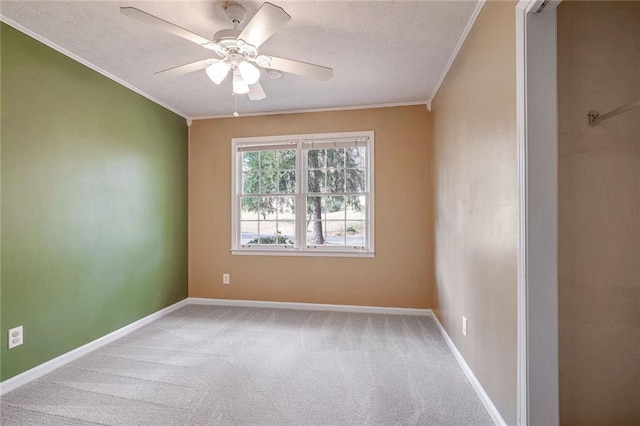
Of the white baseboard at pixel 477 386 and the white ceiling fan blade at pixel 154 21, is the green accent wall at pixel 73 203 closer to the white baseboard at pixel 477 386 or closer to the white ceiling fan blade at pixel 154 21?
the white ceiling fan blade at pixel 154 21

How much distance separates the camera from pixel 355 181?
3.85 meters

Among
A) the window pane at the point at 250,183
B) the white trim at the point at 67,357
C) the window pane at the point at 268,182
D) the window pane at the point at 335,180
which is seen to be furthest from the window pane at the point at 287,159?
the white trim at the point at 67,357

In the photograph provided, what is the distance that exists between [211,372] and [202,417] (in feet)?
1.71

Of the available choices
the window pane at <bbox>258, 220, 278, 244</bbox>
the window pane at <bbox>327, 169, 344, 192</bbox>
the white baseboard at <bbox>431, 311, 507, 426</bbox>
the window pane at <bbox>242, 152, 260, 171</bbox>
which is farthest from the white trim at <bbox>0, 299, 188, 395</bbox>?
the white baseboard at <bbox>431, 311, 507, 426</bbox>

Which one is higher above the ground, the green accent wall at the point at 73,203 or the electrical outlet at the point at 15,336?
the green accent wall at the point at 73,203

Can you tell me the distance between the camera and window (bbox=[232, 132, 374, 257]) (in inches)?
151

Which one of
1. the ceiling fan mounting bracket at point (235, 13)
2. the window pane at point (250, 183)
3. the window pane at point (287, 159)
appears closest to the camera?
the ceiling fan mounting bracket at point (235, 13)

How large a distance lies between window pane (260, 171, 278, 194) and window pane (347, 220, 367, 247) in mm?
1098

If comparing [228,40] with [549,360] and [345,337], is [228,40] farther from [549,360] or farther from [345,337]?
[345,337]

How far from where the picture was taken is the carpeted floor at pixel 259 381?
1.83 m

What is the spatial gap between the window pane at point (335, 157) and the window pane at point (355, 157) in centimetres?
6

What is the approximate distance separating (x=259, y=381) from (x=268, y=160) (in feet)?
8.87

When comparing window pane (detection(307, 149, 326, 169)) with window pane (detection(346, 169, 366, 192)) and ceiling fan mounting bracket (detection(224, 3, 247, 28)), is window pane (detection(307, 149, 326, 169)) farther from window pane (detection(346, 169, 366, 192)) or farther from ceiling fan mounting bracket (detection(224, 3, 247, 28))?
ceiling fan mounting bracket (detection(224, 3, 247, 28))

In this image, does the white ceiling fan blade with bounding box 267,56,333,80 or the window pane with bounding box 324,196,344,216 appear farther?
the window pane with bounding box 324,196,344,216
